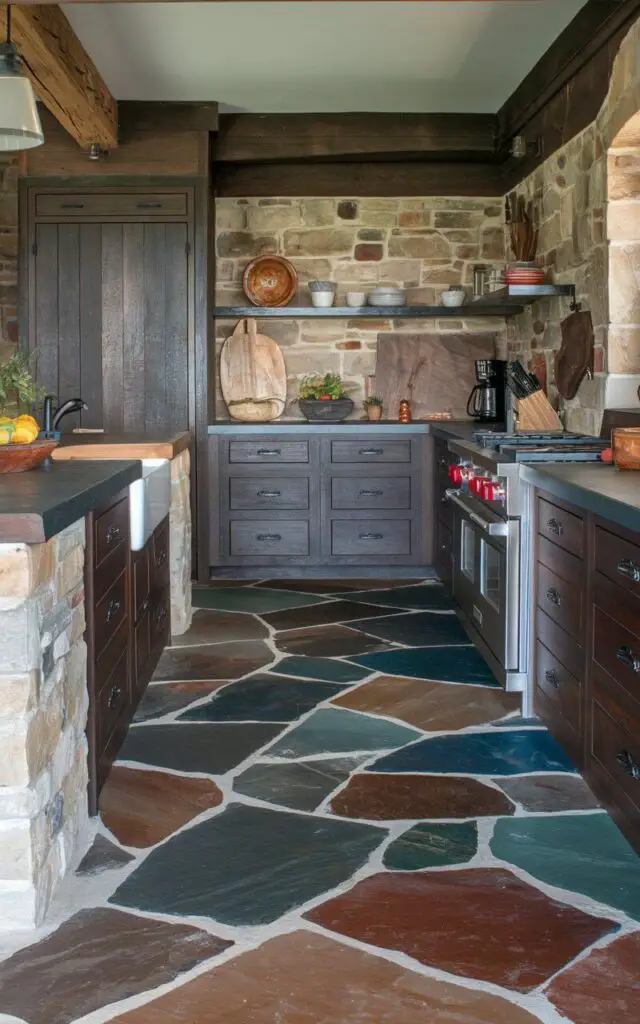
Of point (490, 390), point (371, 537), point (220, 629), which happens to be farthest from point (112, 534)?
point (490, 390)

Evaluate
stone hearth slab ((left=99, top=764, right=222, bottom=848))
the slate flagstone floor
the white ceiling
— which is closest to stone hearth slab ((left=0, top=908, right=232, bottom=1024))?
the slate flagstone floor

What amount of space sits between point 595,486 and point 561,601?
0.58 meters

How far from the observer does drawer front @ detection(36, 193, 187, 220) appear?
6750 mm

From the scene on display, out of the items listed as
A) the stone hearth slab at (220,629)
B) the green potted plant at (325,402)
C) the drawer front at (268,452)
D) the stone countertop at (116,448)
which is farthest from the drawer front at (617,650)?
the green potted plant at (325,402)

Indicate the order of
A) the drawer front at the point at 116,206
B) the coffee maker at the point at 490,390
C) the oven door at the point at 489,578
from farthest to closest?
the coffee maker at the point at 490,390 → the drawer front at the point at 116,206 → the oven door at the point at 489,578

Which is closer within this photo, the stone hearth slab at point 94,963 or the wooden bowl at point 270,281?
the stone hearth slab at point 94,963

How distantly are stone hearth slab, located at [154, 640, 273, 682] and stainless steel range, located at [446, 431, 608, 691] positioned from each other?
1.03m

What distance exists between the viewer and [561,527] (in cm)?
366

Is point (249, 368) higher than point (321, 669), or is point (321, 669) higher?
point (249, 368)

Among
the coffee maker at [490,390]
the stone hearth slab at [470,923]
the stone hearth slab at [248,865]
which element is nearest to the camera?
the stone hearth slab at [470,923]

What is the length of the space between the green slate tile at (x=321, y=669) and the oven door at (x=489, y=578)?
585 millimetres

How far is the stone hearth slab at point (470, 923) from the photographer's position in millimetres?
2326

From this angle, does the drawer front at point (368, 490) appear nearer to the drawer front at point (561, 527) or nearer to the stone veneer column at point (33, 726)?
the drawer front at point (561, 527)

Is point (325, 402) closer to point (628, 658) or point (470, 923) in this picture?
point (628, 658)
